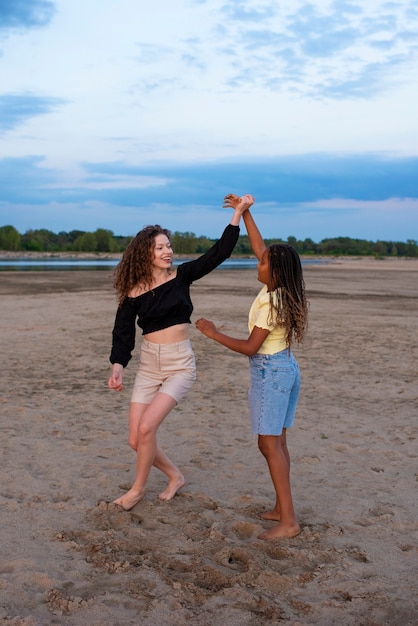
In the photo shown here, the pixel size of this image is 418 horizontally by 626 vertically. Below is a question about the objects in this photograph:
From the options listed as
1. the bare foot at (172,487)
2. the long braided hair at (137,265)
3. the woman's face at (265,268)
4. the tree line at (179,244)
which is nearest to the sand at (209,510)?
the bare foot at (172,487)

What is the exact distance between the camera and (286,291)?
13.0 ft

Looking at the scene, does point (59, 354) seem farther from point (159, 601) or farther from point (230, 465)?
point (159, 601)

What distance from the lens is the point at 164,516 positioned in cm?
445

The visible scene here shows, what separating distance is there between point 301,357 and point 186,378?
650cm

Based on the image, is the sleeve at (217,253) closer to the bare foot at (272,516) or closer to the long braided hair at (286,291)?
the long braided hair at (286,291)

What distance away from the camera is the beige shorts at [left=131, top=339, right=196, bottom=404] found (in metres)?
4.36

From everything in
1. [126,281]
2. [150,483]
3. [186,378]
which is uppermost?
[126,281]

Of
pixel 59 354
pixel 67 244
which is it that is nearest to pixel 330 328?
pixel 59 354

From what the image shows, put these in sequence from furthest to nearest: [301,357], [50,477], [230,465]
Result: [301,357] < [230,465] < [50,477]

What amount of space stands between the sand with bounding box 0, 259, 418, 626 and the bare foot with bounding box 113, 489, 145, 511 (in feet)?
0.22

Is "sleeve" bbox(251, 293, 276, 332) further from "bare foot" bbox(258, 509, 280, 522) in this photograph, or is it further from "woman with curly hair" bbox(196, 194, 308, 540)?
"bare foot" bbox(258, 509, 280, 522)

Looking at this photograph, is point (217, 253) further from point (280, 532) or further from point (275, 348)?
point (280, 532)

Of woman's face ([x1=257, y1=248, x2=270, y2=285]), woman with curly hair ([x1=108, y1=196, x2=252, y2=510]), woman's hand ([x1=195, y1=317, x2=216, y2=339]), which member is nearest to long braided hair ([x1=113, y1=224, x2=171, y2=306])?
woman with curly hair ([x1=108, y1=196, x2=252, y2=510])

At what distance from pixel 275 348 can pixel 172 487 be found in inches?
57.3
